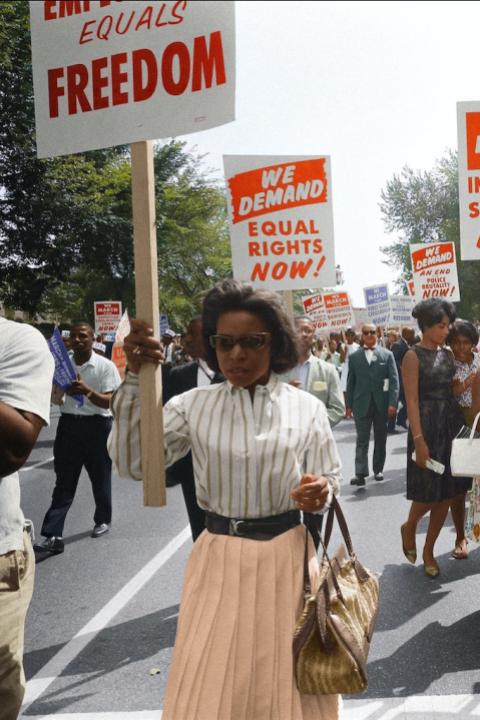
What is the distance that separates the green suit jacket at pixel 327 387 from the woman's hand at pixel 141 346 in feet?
11.9

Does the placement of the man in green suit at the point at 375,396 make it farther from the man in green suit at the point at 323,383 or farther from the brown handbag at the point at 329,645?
the brown handbag at the point at 329,645

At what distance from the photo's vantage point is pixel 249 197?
22.3 feet

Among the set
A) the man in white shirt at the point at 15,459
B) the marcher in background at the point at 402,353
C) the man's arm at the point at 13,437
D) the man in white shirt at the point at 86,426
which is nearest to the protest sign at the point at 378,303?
the marcher in background at the point at 402,353

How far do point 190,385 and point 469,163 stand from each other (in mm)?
2702

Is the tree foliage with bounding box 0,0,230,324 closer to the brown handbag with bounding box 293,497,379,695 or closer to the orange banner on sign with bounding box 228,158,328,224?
the orange banner on sign with bounding box 228,158,328,224

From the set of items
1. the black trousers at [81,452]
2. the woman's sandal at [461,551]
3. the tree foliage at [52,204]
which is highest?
the tree foliage at [52,204]

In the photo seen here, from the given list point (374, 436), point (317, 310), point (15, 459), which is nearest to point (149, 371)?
point (15, 459)

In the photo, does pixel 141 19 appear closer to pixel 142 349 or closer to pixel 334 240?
pixel 142 349

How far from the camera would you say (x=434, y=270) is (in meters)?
13.7

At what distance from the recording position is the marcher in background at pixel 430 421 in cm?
557

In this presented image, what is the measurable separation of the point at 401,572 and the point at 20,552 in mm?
3915

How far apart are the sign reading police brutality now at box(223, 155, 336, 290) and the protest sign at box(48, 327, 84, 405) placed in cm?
158

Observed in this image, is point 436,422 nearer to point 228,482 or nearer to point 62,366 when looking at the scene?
point 62,366

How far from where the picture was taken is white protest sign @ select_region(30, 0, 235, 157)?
9.25ft
